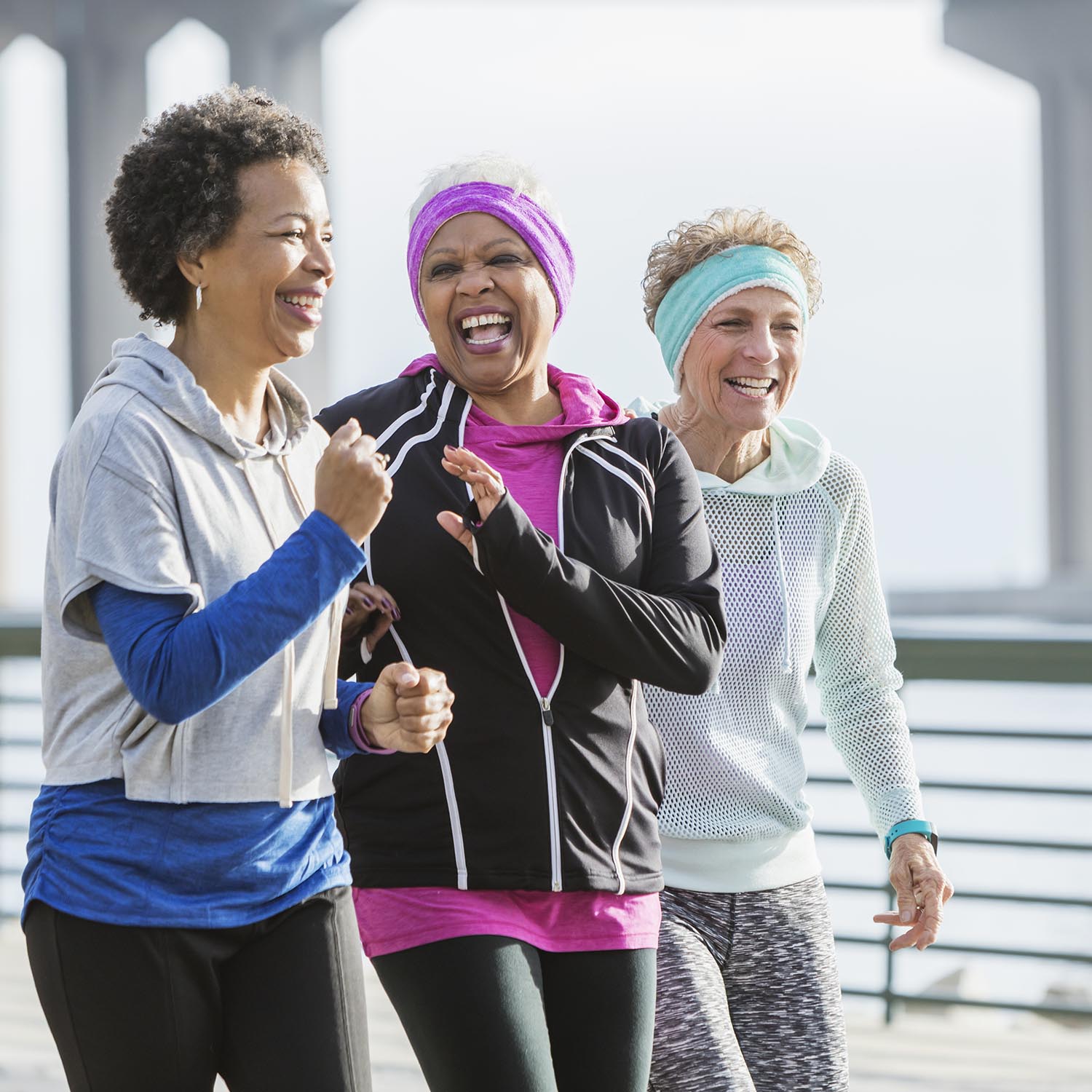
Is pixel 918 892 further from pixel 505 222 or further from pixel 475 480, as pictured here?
pixel 505 222

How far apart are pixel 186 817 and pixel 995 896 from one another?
348 cm

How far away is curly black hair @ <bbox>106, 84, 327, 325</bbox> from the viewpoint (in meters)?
1.79

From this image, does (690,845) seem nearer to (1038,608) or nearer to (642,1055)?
(642,1055)

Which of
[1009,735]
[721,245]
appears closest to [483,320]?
[721,245]

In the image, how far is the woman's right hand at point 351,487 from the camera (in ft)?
5.43

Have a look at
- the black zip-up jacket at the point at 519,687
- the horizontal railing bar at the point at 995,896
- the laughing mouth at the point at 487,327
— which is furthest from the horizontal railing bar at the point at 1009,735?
the laughing mouth at the point at 487,327

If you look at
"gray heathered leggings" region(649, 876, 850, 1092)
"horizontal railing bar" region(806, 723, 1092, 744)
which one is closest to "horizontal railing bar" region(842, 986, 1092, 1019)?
"horizontal railing bar" region(806, 723, 1092, 744)

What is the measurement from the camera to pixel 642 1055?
2.02 m

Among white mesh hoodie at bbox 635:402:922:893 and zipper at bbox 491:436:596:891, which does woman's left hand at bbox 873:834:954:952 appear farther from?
zipper at bbox 491:436:596:891

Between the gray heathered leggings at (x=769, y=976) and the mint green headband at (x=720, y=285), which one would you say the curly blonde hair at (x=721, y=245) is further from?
the gray heathered leggings at (x=769, y=976)

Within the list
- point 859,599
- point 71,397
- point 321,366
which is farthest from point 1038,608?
point 859,599

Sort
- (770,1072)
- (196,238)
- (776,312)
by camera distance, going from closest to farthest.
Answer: (196,238) → (770,1072) → (776,312)

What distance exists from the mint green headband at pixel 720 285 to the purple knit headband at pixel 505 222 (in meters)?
0.36

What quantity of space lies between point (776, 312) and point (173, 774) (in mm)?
1334
